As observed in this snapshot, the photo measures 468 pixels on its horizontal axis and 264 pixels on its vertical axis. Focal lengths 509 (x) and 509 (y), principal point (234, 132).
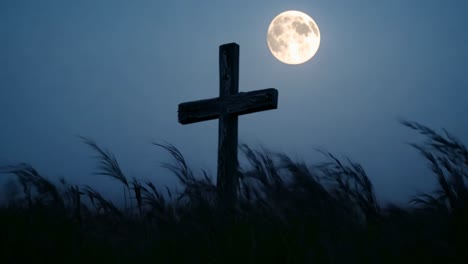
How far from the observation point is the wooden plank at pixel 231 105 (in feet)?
21.6

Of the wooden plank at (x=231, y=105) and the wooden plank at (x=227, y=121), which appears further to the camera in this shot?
the wooden plank at (x=227, y=121)

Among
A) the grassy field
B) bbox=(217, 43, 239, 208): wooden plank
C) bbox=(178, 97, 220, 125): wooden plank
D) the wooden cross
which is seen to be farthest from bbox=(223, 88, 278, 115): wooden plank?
the grassy field

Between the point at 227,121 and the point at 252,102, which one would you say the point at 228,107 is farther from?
the point at 252,102

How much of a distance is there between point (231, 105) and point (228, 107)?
0.05m

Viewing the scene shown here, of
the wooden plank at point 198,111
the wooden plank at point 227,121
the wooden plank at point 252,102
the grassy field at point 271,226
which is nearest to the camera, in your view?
the grassy field at point 271,226

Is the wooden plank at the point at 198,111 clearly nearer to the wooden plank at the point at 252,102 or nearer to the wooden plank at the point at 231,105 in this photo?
the wooden plank at the point at 231,105

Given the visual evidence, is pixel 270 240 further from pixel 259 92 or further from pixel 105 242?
pixel 259 92

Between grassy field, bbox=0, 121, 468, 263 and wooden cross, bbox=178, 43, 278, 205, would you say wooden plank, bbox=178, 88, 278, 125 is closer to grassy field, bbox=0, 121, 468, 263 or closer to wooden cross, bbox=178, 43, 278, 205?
wooden cross, bbox=178, 43, 278, 205

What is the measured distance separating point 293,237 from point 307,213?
0.29 m

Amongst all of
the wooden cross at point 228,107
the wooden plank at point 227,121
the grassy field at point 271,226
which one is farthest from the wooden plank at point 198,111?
the grassy field at point 271,226

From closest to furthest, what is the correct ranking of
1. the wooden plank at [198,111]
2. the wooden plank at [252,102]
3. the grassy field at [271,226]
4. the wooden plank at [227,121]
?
the grassy field at [271,226] < the wooden plank at [252,102] < the wooden plank at [227,121] < the wooden plank at [198,111]

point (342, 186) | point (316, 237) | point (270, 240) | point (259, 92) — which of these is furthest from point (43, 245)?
point (259, 92)

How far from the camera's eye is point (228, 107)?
7023mm

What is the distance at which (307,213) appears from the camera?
277cm
